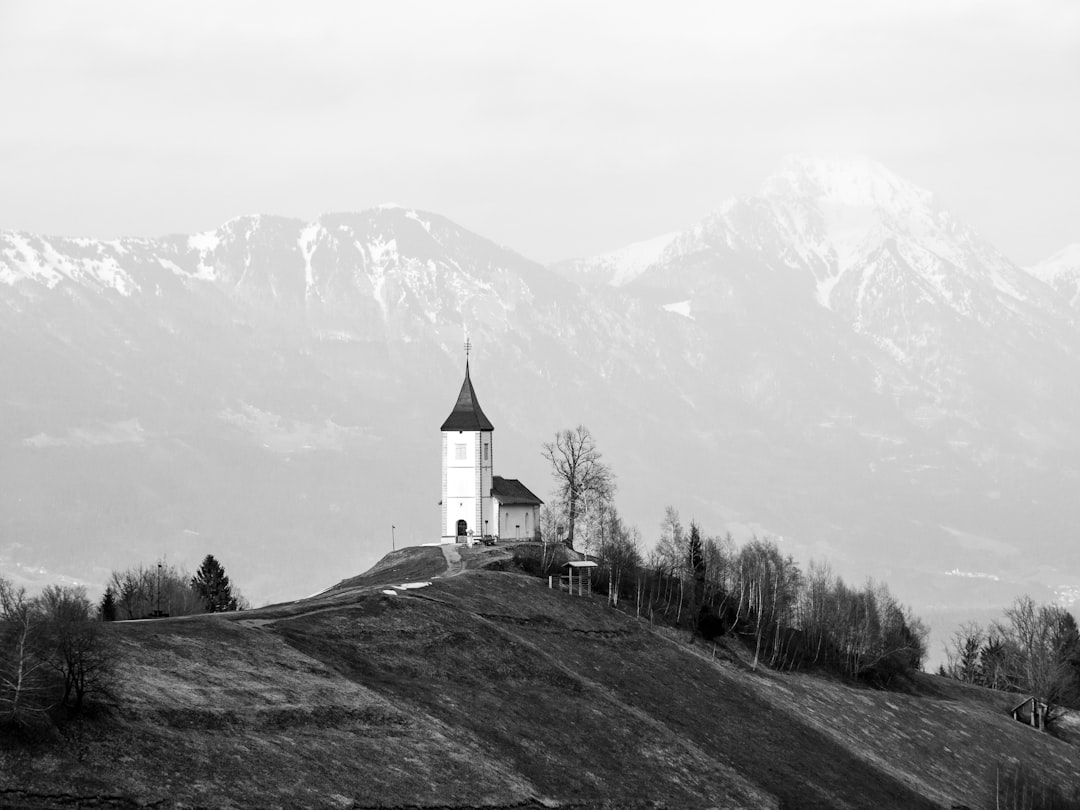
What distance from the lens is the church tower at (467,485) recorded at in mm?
143375

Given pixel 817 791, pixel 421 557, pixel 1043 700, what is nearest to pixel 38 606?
pixel 817 791

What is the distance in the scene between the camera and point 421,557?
13462 cm

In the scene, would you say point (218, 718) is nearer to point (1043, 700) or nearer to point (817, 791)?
point (817, 791)

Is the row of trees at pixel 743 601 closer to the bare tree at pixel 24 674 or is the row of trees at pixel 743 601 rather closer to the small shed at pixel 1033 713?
the small shed at pixel 1033 713

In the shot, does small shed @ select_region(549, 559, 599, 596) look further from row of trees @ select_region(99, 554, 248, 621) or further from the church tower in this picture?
row of trees @ select_region(99, 554, 248, 621)

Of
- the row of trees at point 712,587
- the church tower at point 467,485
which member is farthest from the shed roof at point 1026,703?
the church tower at point 467,485

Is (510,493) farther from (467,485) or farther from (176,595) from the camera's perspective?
(176,595)

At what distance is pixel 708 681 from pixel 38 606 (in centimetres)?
5089

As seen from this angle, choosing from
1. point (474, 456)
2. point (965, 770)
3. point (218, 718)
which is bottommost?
point (965, 770)

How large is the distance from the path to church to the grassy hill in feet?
2.07

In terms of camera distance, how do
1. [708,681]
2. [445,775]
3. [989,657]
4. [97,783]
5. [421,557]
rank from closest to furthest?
[97,783]
[445,775]
[708,681]
[421,557]
[989,657]

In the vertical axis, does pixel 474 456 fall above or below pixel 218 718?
above

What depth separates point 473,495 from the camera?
470 feet

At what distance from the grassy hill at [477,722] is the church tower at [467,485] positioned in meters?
6.67
